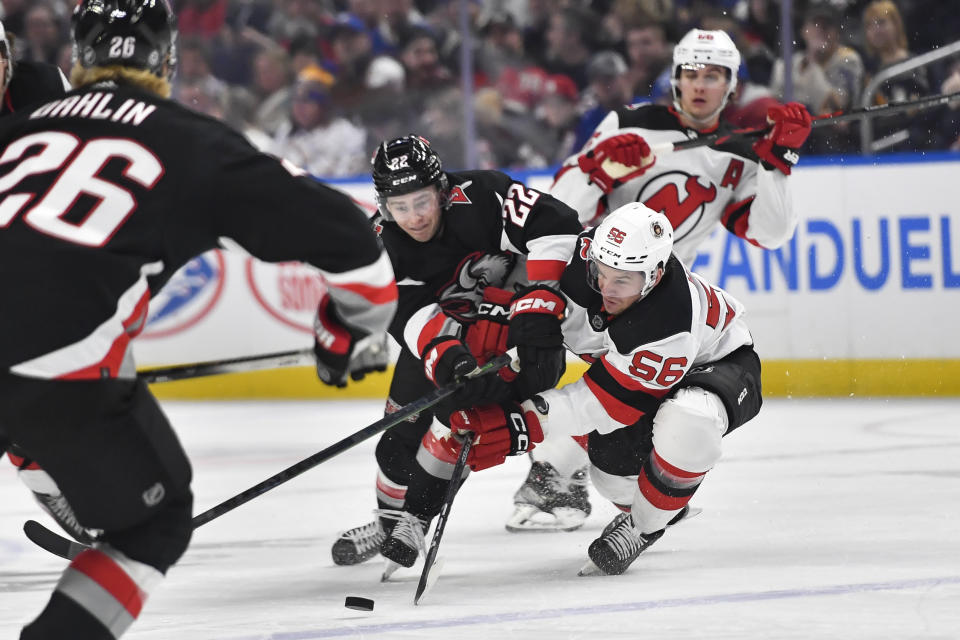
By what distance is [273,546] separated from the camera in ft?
11.6

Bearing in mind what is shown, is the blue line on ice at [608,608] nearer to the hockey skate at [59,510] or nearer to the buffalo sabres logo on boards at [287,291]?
the hockey skate at [59,510]

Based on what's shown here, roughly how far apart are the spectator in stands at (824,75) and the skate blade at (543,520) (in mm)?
2702

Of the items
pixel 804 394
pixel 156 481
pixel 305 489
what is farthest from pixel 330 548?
pixel 804 394

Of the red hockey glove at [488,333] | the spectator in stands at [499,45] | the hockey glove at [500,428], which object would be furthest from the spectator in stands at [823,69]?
the hockey glove at [500,428]

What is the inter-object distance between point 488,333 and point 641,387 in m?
0.43

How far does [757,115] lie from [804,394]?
44.7 inches

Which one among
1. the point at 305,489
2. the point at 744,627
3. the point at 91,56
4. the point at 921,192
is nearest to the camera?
the point at 91,56

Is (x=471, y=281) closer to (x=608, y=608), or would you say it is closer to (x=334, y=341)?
(x=608, y=608)

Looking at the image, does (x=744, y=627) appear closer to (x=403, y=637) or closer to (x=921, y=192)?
(x=403, y=637)

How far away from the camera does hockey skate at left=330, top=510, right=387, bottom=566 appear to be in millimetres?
3279

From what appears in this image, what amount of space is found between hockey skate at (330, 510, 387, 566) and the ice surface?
0.05m

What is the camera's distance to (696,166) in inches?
160

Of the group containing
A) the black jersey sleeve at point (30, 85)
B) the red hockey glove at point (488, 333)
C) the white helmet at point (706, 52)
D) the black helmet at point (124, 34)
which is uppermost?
the black helmet at point (124, 34)

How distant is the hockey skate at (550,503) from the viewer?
3.67 m
